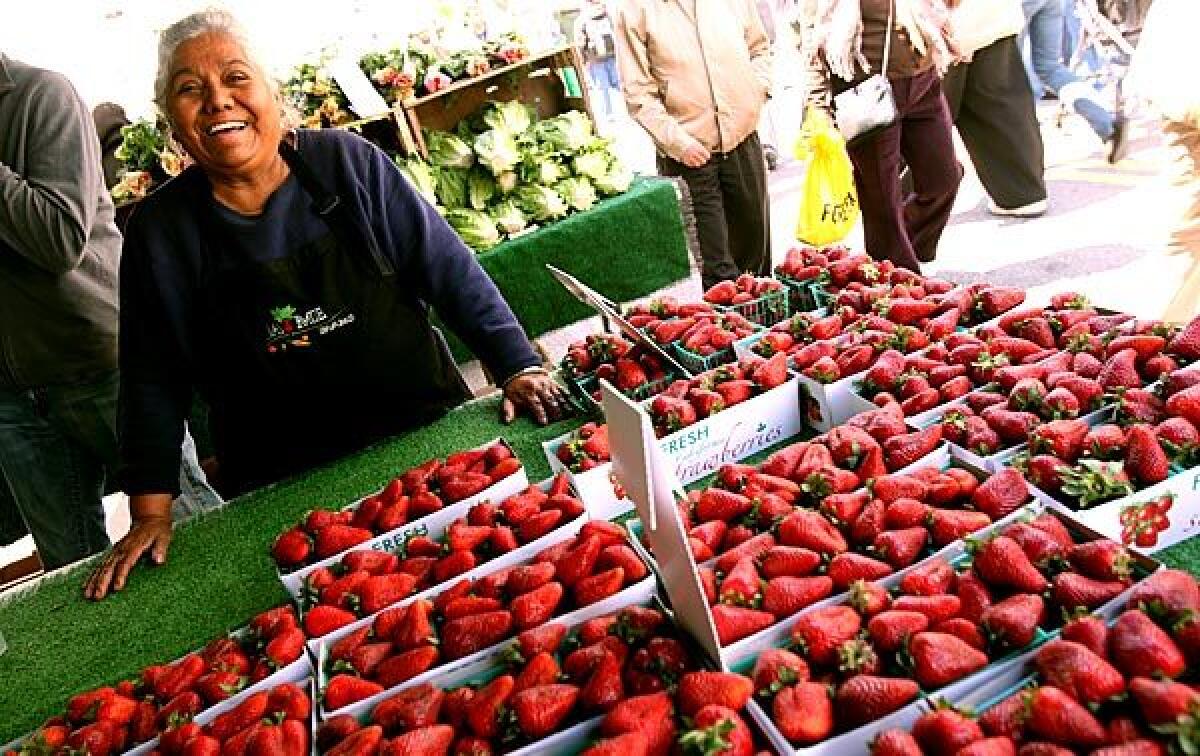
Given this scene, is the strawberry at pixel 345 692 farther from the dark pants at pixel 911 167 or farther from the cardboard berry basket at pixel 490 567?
the dark pants at pixel 911 167

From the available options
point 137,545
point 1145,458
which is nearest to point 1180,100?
point 1145,458

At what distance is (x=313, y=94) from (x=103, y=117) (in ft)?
4.62

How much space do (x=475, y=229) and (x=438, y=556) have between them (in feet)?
10.7

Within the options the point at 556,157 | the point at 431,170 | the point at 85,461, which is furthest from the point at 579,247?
the point at 85,461

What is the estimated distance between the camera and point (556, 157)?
5008 mm

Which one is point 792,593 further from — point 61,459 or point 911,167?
point 911,167

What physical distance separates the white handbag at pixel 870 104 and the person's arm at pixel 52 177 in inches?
115

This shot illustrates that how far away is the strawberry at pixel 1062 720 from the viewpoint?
945 millimetres

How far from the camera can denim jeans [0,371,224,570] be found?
10.1ft

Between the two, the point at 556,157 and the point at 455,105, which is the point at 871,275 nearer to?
the point at 556,157

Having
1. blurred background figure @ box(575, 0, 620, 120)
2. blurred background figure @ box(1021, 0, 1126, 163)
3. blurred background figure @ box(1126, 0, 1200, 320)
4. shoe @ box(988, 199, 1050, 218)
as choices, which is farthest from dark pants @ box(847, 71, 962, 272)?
blurred background figure @ box(575, 0, 620, 120)

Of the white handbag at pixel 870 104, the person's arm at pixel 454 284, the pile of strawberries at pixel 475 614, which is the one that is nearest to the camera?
the pile of strawberries at pixel 475 614

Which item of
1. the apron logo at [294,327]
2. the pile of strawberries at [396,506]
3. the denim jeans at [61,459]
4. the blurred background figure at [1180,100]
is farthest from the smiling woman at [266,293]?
the blurred background figure at [1180,100]

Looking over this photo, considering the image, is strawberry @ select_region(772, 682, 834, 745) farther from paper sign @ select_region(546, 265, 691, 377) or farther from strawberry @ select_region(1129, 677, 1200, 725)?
paper sign @ select_region(546, 265, 691, 377)
